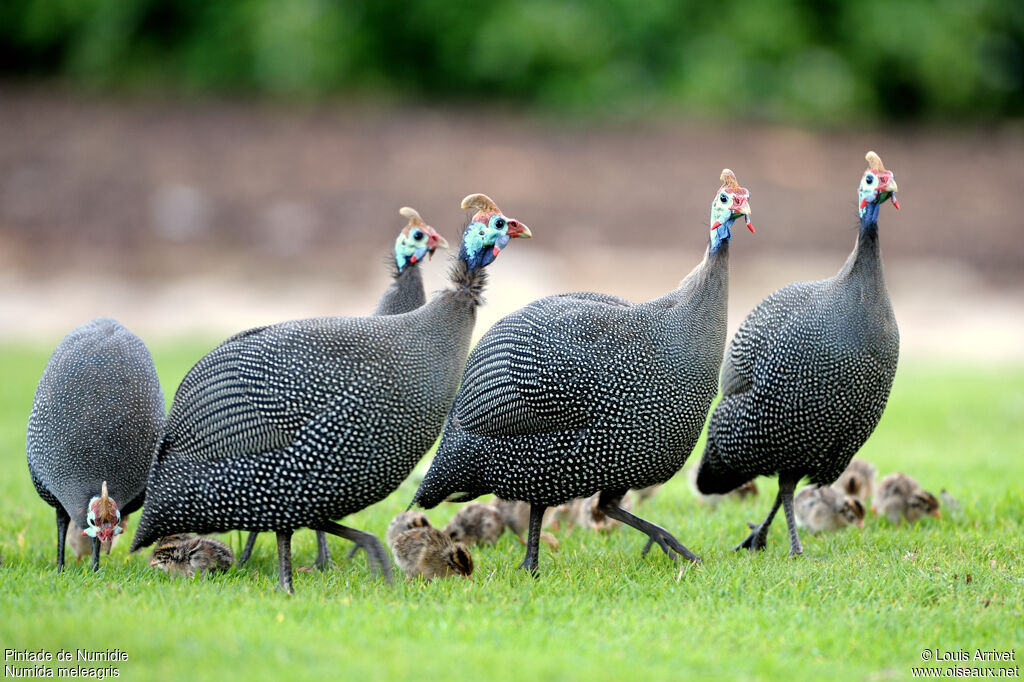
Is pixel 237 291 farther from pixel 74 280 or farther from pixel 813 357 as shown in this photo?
pixel 813 357

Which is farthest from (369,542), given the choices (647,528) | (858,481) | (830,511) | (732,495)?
(858,481)

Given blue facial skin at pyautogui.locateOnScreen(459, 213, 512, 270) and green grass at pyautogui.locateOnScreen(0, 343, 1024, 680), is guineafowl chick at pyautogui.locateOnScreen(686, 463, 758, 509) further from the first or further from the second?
blue facial skin at pyautogui.locateOnScreen(459, 213, 512, 270)

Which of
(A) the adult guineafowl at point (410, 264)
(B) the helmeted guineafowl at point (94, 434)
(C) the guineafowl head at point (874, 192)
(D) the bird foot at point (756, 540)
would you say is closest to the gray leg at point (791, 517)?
(D) the bird foot at point (756, 540)

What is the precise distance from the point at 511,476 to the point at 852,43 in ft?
50.8

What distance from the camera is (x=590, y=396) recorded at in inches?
173

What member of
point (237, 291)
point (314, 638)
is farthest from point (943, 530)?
point (237, 291)

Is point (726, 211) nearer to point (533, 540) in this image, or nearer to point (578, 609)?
point (533, 540)

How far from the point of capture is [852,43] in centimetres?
1808

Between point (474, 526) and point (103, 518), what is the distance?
1.65m

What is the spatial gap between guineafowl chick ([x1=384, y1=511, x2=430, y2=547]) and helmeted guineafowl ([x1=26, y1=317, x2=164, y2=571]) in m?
1.06

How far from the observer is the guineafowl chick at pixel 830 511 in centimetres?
539

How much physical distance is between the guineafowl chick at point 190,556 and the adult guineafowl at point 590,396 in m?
0.87

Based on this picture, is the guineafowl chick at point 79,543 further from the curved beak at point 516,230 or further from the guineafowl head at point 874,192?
the guineafowl head at point 874,192

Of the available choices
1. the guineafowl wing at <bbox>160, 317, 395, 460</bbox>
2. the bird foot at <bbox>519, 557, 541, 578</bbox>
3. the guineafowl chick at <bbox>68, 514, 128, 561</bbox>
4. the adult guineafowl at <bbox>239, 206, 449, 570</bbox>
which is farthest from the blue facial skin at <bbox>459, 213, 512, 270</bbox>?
the guineafowl chick at <bbox>68, 514, 128, 561</bbox>
